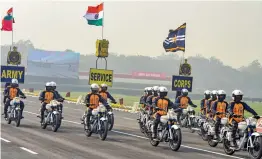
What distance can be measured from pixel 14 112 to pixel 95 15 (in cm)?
1394

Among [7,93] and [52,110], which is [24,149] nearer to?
[52,110]

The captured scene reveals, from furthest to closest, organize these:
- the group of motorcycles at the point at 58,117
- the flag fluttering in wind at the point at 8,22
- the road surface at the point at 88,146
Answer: the flag fluttering in wind at the point at 8,22, the group of motorcycles at the point at 58,117, the road surface at the point at 88,146

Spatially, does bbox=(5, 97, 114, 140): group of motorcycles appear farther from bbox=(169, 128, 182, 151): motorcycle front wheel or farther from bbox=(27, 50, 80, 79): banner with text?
bbox=(27, 50, 80, 79): banner with text

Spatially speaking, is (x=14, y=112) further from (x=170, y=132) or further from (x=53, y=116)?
(x=170, y=132)

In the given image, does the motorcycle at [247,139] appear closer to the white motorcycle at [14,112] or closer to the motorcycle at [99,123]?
the motorcycle at [99,123]

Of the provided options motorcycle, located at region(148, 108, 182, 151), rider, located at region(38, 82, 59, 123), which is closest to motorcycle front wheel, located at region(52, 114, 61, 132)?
rider, located at region(38, 82, 59, 123)

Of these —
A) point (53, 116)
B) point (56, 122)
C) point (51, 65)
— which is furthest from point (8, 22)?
point (51, 65)

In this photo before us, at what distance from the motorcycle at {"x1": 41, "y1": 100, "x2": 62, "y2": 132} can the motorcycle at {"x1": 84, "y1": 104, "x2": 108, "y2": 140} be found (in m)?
1.79

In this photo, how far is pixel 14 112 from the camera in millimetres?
21969

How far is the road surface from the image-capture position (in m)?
13.8

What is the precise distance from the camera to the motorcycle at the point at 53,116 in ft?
65.7

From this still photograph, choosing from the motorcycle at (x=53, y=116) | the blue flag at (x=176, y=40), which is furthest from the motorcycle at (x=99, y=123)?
the blue flag at (x=176, y=40)

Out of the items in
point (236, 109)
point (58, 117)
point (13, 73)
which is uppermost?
point (13, 73)

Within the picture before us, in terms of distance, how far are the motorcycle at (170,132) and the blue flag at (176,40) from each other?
15.6 m
